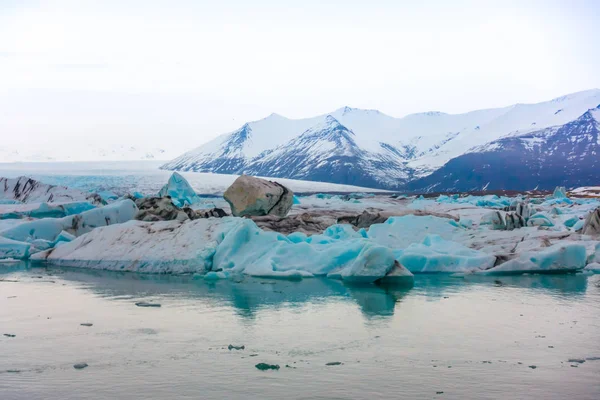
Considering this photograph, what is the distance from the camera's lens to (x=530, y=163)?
10556 cm

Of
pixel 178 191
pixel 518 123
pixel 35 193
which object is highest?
pixel 518 123

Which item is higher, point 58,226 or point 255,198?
point 255,198

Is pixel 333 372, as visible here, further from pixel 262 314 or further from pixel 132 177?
pixel 132 177

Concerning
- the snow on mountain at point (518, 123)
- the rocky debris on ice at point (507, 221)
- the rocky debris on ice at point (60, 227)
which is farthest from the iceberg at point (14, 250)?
the snow on mountain at point (518, 123)

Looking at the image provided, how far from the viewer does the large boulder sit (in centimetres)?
2069

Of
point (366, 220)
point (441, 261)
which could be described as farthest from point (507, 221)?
point (441, 261)

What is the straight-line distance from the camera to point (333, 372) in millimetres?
6141

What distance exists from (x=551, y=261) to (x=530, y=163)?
98.7m

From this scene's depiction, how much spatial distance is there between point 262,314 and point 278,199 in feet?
40.3

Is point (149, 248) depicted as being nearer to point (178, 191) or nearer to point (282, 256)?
point (282, 256)

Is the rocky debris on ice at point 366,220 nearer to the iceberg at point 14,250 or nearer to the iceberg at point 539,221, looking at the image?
the iceberg at point 539,221

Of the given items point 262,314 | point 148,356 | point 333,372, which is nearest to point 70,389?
point 148,356

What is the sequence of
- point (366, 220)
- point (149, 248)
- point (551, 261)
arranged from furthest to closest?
point (366, 220) → point (149, 248) → point (551, 261)

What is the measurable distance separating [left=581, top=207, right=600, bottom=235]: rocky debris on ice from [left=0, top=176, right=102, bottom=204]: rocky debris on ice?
18.9 m
